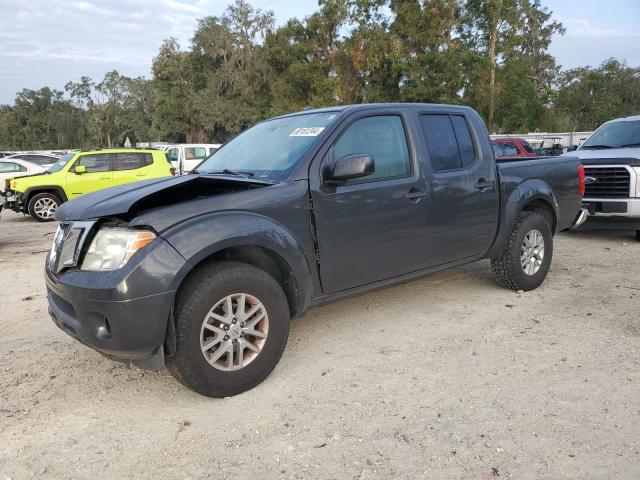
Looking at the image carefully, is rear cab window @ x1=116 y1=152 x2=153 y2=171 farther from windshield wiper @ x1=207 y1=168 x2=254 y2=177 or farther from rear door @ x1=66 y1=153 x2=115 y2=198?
windshield wiper @ x1=207 y1=168 x2=254 y2=177

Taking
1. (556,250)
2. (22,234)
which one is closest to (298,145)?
(556,250)

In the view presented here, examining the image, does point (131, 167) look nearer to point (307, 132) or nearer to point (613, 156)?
point (307, 132)

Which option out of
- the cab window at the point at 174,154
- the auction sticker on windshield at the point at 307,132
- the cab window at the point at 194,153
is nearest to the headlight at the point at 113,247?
the auction sticker on windshield at the point at 307,132

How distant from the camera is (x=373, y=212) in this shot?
147 inches

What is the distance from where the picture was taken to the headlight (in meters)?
2.77

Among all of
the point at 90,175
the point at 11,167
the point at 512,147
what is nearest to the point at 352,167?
the point at 90,175

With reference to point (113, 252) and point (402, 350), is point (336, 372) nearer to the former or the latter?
point (402, 350)

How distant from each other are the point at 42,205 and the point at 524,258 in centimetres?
1139

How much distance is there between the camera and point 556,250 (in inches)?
292

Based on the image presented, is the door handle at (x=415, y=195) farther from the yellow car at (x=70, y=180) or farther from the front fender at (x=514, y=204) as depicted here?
the yellow car at (x=70, y=180)

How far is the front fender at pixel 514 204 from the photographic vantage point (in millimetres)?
4764

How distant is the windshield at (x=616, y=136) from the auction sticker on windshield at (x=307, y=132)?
6907 mm

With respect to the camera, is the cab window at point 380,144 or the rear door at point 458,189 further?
the rear door at point 458,189

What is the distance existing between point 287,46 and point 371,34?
8.61 m
